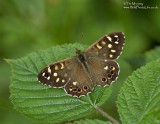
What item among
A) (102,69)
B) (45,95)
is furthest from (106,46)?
(45,95)

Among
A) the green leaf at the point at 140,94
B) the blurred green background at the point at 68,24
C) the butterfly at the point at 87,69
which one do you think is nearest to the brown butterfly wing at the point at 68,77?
the butterfly at the point at 87,69

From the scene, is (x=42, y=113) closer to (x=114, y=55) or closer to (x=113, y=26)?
(x=114, y=55)

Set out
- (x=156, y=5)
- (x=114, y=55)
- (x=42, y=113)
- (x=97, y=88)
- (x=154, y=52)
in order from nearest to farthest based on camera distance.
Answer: (x=42, y=113)
(x=97, y=88)
(x=114, y=55)
(x=154, y=52)
(x=156, y=5)

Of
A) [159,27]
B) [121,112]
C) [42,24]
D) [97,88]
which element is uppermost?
[42,24]

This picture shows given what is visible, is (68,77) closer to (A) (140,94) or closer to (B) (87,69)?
(B) (87,69)

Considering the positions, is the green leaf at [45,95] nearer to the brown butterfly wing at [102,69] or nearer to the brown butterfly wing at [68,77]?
the brown butterfly wing at [68,77]

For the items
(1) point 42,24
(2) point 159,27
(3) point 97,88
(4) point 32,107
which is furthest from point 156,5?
(4) point 32,107

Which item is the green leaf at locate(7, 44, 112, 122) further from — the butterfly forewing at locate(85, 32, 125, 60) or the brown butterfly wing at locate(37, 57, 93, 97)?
the butterfly forewing at locate(85, 32, 125, 60)
